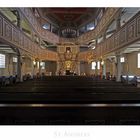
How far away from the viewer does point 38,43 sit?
9000mm

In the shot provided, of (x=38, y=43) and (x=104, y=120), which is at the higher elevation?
(x=38, y=43)

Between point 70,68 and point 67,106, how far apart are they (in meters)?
3.32

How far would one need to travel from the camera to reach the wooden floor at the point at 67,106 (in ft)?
15.2

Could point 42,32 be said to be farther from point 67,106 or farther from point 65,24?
point 67,106

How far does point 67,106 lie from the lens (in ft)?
18.9

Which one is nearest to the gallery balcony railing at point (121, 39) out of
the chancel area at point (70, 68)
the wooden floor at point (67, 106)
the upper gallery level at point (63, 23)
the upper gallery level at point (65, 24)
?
the chancel area at point (70, 68)

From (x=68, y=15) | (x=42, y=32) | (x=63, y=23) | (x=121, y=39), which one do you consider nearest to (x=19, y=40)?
(x=42, y=32)

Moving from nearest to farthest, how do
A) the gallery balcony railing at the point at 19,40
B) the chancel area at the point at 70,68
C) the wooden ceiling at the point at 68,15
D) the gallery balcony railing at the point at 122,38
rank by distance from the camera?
the chancel area at the point at 70,68
the wooden ceiling at the point at 68,15
the gallery balcony railing at the point at 122,38
the gallery balcony railing at the point at 19,40

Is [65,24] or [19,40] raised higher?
[65,24]

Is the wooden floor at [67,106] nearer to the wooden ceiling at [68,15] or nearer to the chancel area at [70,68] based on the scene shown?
the chancel area at [70,68]

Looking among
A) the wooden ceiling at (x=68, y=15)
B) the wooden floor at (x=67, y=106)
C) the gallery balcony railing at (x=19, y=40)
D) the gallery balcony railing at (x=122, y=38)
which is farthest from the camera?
the gallery balcony railing at (x=19, y=40)

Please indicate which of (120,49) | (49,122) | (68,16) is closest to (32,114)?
(49,122)

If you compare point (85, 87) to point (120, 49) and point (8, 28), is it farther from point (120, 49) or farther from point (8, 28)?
point (8, 28)
